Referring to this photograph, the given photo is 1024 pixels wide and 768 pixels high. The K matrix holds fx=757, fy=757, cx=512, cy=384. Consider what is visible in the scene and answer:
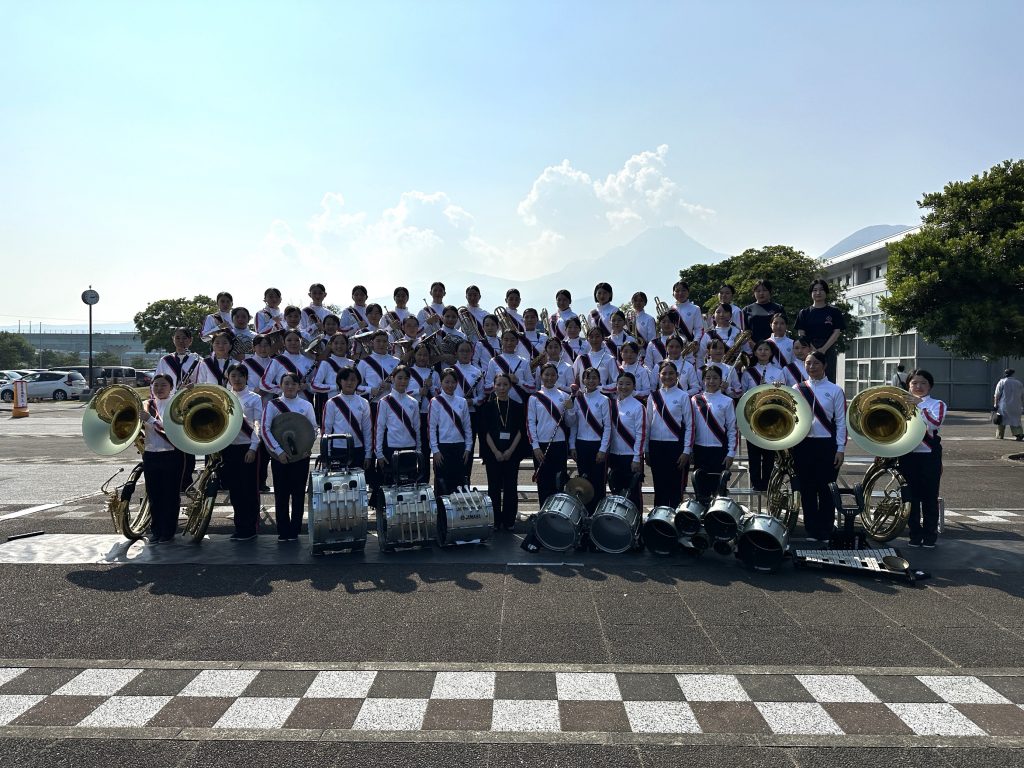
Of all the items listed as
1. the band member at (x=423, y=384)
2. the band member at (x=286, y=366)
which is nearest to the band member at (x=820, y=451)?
the band member at (x=423, y=384)

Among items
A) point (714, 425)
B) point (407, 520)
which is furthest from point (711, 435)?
point (407, 520)

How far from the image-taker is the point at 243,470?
8.84m

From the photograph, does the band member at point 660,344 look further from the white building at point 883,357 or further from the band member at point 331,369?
the white building at point 883,357

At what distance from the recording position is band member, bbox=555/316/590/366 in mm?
10562

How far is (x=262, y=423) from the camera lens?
8.72 m

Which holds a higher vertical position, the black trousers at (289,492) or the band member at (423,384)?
the band member at (423,384)

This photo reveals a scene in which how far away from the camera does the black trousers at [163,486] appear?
846cm

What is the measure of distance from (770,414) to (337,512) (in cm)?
491

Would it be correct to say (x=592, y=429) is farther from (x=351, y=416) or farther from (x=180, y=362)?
(x=180, y=362)

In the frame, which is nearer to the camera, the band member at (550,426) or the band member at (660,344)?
the band member at (550,426)

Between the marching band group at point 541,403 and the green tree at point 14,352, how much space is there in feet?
273

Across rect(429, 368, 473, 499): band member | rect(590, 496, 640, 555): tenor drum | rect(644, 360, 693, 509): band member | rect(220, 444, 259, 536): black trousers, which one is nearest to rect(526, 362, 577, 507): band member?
rect(429, 368, 473, 499): band member

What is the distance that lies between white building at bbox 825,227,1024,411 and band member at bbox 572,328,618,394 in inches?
970

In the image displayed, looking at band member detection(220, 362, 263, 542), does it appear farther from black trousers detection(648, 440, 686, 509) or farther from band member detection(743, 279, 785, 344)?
band member detection(743, 279, 785, 344)
